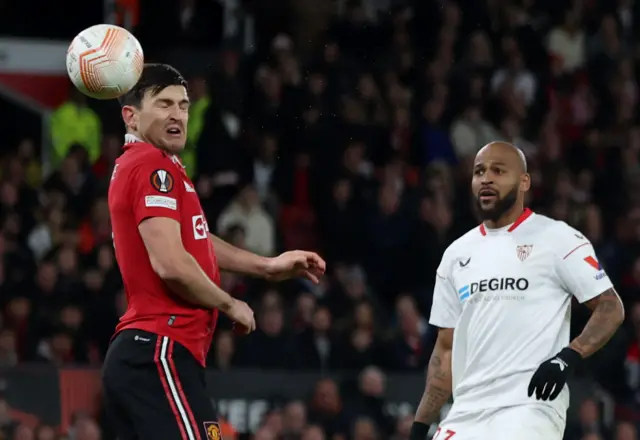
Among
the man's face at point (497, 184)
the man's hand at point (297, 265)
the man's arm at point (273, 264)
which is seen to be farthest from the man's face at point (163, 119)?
the man's face at point (497, 184)

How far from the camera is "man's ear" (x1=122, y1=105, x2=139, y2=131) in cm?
630

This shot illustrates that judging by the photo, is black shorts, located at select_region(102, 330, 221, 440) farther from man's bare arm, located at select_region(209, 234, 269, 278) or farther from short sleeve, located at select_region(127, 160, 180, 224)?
man's bare arm, located at select_region(209, 234, 269, 278)

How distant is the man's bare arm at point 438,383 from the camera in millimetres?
7266

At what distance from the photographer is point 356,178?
578 inches

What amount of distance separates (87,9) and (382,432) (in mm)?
7449

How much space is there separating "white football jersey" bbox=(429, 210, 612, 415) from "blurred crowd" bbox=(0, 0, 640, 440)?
5.08 metres

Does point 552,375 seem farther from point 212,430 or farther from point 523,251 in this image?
point 212,430

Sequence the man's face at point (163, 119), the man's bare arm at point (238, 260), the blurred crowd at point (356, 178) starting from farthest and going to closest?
the blurred crowd at point (356, 178) < the man's bare arm at point (238, 260) < the man's face at point (163, 119)

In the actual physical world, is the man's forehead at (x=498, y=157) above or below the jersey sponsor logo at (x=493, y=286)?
above

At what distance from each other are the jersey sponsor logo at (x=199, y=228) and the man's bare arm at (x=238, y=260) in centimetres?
35

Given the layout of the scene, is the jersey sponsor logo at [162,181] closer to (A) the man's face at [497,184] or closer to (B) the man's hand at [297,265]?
(B) the man's hand at [297,265]

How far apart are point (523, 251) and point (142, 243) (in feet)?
6.59

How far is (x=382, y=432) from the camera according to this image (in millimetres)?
12422

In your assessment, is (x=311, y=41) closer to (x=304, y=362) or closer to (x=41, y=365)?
(x=304, y=362)
